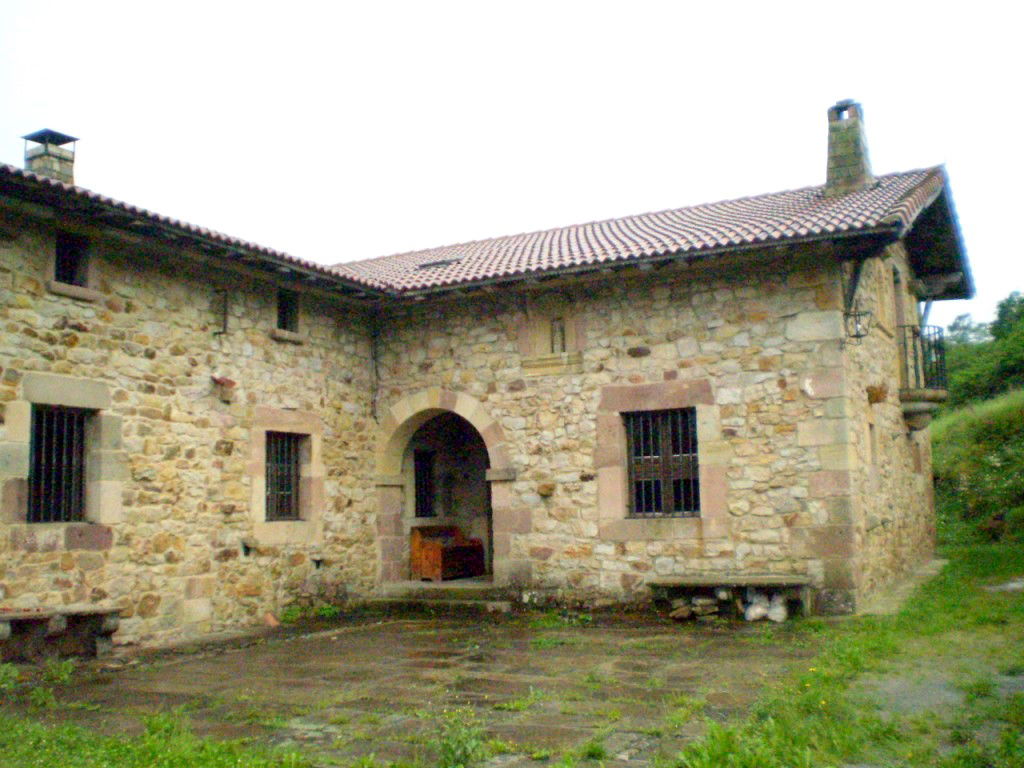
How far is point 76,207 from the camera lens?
8.34 m

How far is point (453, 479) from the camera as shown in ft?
46.7

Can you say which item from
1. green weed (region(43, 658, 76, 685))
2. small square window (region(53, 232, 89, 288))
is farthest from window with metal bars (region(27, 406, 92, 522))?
green weed (region(43, 658, 76, 685))

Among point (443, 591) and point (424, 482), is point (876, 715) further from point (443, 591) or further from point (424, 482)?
point (424, 482)

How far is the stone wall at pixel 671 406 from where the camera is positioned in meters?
10.3

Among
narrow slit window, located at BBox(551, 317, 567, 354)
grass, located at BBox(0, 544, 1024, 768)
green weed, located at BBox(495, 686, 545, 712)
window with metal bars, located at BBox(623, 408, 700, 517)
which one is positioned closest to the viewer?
grass, located at BBox(0, 544, 1024, 768)

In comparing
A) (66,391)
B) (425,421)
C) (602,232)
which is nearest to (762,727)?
(66,391)

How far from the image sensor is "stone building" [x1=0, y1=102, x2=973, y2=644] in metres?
8.80

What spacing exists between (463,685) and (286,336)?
5417 millimetres

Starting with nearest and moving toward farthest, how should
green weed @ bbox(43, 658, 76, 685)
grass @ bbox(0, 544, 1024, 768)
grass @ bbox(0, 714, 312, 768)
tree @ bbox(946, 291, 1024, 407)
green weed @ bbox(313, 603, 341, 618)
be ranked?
1. grass @ bbox(0, 544, 1024, 768)
2. grass @ bbox(0, 714, 312, 768)
3. green weed @ bbox(43, 658, 76, 685)
4. green weed @ bbox(313, 603, 341, 618)
5. tree @ bbox(946, 291, 1024, 407)

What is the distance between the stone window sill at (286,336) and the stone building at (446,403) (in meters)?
0.03

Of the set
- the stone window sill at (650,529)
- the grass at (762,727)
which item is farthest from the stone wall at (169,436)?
the stone window sill at (650,529)

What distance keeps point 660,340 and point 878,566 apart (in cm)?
365

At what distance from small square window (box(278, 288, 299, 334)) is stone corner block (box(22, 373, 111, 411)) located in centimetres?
265

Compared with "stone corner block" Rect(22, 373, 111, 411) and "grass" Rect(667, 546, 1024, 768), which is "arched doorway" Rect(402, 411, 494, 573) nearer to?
"stone corner block" Rect(22, 373, 111, 411)
